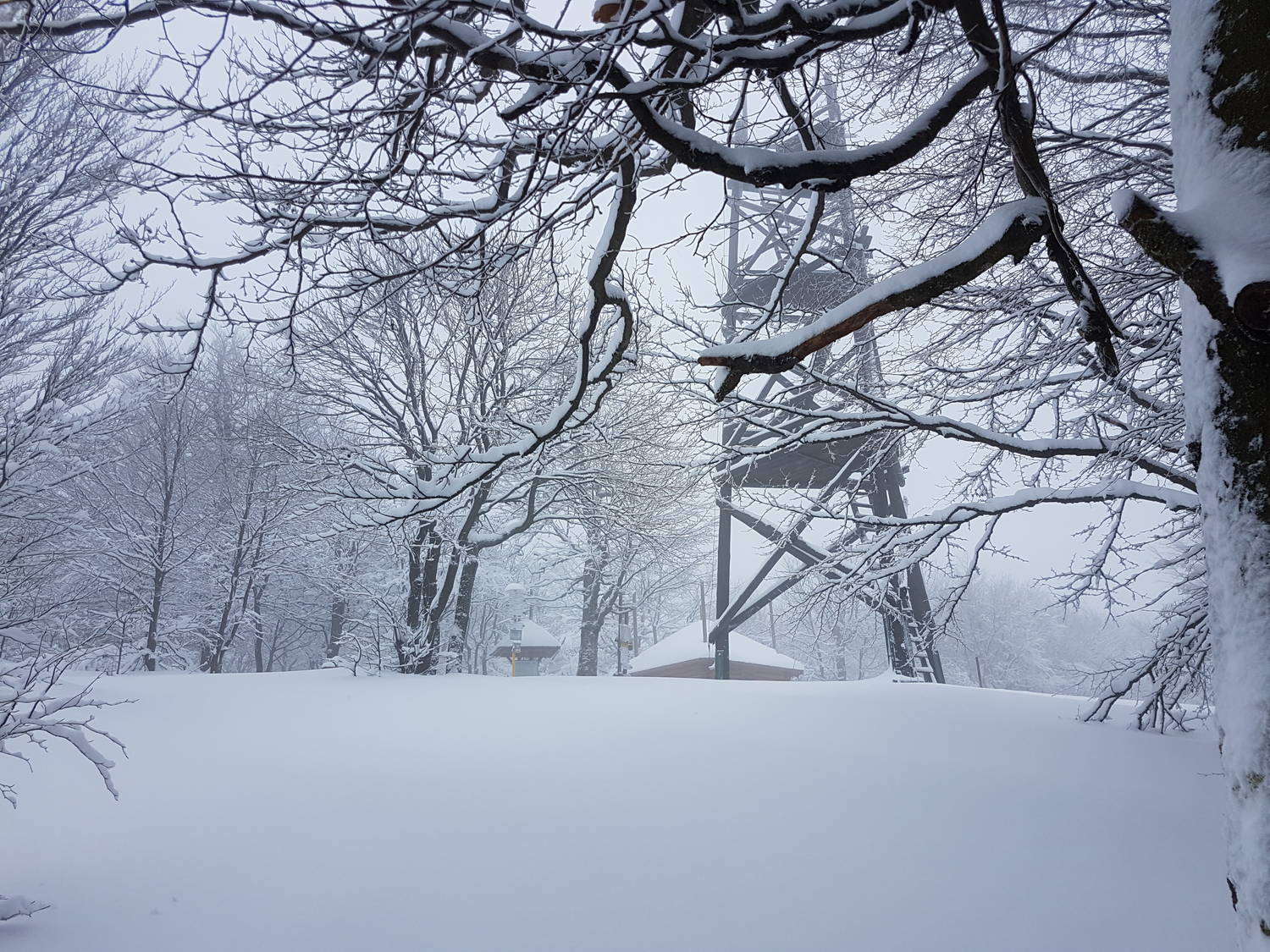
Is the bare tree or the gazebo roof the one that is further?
the gazebo roof

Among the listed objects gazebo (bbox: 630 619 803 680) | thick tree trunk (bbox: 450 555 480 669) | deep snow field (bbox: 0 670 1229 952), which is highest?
thick tree trunk (bbox: 450 555 480 669)

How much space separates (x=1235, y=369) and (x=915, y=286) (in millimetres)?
1012

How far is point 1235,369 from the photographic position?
1663 millimetres

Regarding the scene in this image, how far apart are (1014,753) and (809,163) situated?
12.0ft

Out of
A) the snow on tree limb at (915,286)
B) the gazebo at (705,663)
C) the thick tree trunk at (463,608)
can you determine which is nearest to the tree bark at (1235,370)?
the snow on tree limb at (915,286)

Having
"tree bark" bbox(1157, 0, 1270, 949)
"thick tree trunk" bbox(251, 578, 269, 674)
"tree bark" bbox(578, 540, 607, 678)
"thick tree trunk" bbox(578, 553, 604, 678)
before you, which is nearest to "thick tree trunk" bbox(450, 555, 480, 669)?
"tree bark" bbox(578, 540, 607, 678)

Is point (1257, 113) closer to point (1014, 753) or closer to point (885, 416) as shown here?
point (885, 416)

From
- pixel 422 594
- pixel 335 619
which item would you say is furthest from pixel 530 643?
pixel 422 594

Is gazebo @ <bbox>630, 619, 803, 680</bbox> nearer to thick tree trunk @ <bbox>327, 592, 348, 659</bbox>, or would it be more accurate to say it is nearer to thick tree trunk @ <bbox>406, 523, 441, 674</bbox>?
thick tree trunk @ <bbox>327, 592, 348, 659</bbox>

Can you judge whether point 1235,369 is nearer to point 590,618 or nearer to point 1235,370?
point 1235,370

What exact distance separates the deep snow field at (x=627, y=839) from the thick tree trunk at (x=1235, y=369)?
782 mm

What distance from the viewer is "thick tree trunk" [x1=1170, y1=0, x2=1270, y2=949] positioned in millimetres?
1444

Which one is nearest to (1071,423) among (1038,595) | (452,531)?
(452,531)

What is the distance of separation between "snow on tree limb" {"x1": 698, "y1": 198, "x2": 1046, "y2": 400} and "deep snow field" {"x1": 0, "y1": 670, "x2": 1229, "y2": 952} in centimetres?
195
